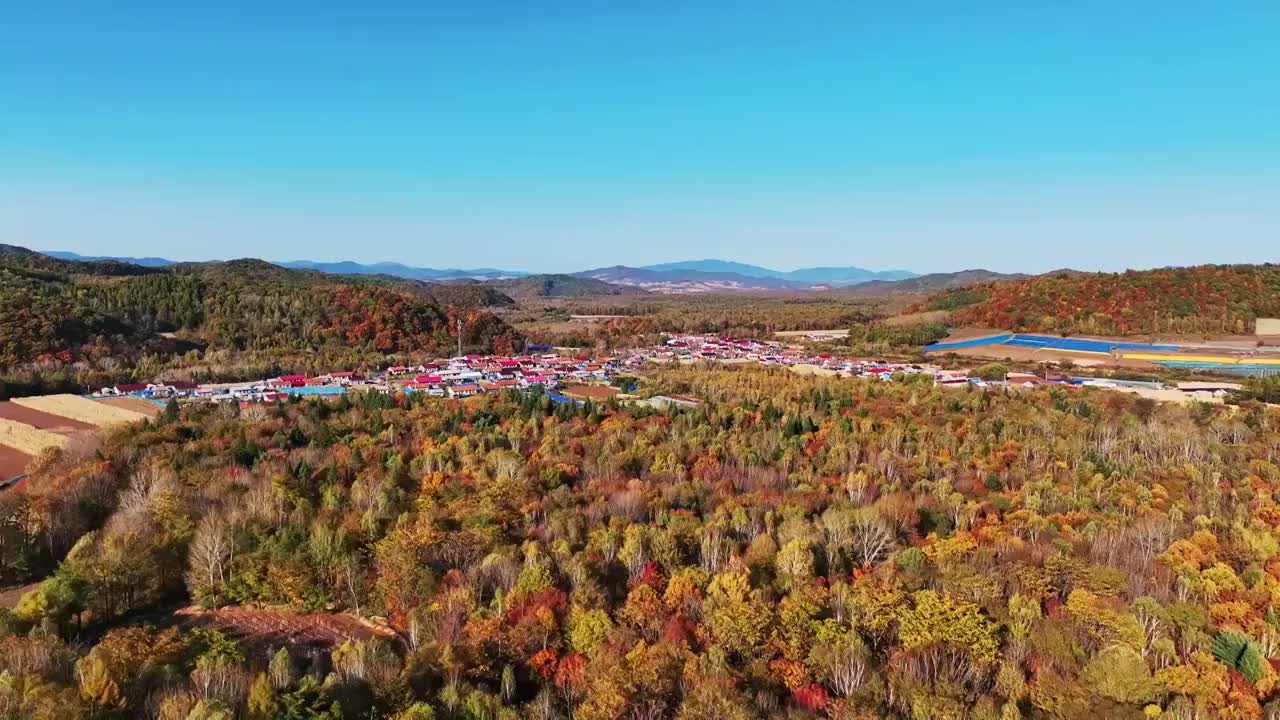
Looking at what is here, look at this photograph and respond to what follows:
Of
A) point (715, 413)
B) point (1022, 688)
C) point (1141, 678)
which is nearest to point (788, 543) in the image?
point (1022, 688)

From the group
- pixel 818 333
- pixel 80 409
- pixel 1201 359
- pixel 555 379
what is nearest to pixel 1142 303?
pixel 1201 359

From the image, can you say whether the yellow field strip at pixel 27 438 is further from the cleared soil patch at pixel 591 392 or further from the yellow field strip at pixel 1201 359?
the yellow field strip at pixel 1201 359

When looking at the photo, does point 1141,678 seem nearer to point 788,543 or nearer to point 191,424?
point 788,543

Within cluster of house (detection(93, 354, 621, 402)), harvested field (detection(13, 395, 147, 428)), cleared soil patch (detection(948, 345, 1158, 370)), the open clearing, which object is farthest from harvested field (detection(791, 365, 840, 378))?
harvested field (detection(13, 395, 147, 428))

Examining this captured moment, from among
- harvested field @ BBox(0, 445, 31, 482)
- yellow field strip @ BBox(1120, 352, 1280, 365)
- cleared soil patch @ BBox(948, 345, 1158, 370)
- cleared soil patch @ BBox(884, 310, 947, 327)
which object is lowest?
harvested field @ BBox(0, 445, 31, 482)

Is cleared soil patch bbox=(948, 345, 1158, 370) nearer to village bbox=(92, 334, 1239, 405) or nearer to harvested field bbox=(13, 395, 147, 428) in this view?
village bbox=(92, 334, 1239, 405)

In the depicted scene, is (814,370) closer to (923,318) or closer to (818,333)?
(818,333)
